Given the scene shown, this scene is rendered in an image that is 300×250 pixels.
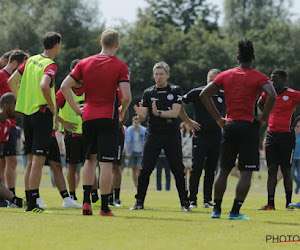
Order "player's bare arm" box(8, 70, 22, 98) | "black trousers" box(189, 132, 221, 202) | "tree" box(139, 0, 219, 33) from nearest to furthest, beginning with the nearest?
"player's bare arm" box(8, 70, 22, 98)
"black trousers" box(189, 132, 221, 202)
"tree" box(139, 0, 219, 33)

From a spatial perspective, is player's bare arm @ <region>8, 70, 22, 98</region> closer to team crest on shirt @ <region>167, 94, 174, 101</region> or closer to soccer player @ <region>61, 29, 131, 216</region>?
soccer player @ <region>61, 29, 131, 216</region>

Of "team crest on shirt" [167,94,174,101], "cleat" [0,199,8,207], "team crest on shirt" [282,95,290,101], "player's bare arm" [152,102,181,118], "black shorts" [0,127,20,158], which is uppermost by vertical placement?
"team crest on shirt" [282,95,290,101]

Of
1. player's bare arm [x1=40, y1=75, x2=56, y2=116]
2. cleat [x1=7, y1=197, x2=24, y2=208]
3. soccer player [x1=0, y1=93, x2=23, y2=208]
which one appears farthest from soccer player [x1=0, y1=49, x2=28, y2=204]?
player's bare arm [x1=40, y1=75, x2=56, y2=116]

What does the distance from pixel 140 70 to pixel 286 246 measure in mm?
61971

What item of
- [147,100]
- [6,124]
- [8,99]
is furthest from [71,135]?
[147,100]

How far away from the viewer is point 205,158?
45.7ft

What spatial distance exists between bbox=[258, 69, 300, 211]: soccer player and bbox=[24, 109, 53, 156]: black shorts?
4372 millimetres

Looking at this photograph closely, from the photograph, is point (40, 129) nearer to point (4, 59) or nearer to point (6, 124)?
point (6, 124)

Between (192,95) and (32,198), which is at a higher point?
(192,95)

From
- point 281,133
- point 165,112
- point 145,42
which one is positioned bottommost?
point 281,133

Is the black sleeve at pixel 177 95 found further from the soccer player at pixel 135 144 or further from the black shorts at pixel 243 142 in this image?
the soccer player at pixel 135 144

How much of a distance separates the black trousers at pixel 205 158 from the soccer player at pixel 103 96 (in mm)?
3881

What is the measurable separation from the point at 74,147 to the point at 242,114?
4.20 meters

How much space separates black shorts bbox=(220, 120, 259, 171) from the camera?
32.1ft
